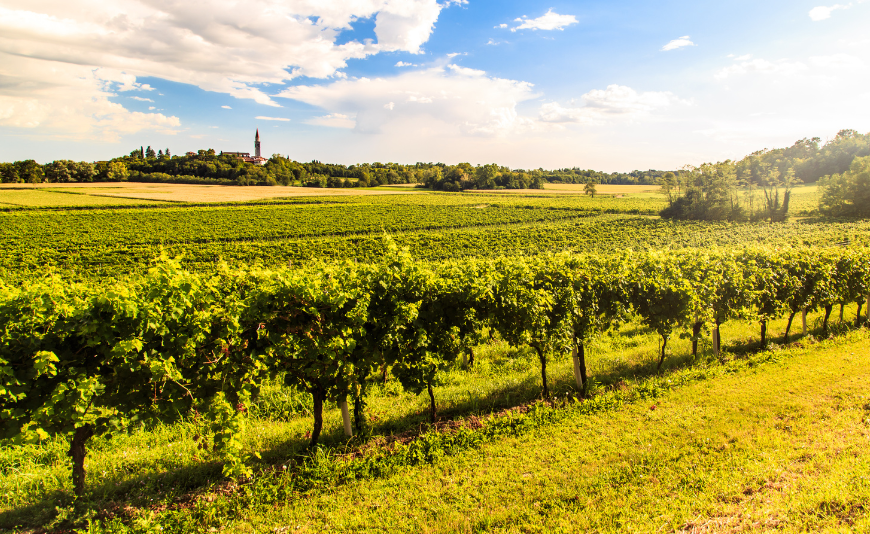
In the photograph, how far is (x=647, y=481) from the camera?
18.4 ft

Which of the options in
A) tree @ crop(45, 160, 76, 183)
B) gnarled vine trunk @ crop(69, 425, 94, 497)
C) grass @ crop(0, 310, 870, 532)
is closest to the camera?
grass @ crop(0, 310, 870, 532)

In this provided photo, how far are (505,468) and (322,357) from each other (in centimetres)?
352

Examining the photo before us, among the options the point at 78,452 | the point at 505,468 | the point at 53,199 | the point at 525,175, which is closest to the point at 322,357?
the point at 505,468

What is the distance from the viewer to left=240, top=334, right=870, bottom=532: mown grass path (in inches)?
190

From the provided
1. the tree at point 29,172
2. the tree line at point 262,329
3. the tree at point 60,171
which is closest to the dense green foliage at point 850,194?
the tree line at point 262,329

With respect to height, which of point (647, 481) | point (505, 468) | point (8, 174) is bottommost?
point (505, 468)

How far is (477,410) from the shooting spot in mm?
8539

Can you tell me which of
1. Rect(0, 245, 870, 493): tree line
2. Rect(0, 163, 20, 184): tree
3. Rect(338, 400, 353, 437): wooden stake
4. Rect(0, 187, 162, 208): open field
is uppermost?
Rect(0, 163, 20, 184): tree

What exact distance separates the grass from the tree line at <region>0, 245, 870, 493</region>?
0.72 m

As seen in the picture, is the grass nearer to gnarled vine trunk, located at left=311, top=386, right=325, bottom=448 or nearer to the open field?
gnarled vine trunk, located at left=311, top=386, right=325, bottom=448

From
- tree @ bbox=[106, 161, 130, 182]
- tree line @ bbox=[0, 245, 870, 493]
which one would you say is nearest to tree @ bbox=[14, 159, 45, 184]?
tree @ bbox=[106, 161, 130, 182]

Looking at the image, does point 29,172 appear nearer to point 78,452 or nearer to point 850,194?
point 78,452

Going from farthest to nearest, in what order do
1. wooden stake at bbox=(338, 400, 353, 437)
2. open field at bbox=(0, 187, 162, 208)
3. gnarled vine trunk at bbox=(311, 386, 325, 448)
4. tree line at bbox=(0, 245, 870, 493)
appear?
1. open field at bbox=(0, 187, 162, 208)
2. wooden stake at bbox=(338, 400, 353, 437)
3. gnarled vine trunk at bbox=(311, 386, 325, 448)
4. tree line at bbox=(0, 245, 870, 493)

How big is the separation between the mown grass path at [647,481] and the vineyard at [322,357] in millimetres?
622
